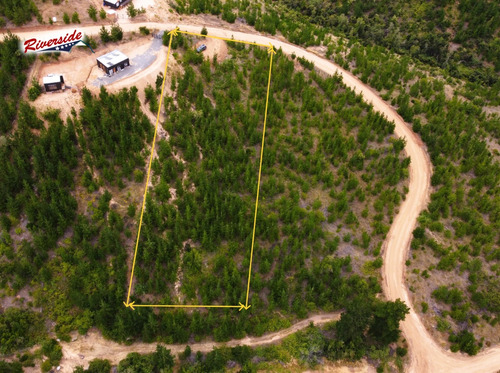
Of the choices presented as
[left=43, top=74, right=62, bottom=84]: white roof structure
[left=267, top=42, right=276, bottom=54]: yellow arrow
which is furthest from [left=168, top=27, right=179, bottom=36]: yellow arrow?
[left=43, top=74, right=62, bottom=84]: white roof structure

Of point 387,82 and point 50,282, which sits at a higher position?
point 387,82

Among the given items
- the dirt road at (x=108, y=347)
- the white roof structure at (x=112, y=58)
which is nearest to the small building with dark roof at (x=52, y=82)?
the white roof structure at (x=112, y=58)

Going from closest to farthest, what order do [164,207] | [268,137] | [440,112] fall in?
[164,207] < [268,137] < [440,112]

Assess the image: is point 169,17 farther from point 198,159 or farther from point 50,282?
point 50,282

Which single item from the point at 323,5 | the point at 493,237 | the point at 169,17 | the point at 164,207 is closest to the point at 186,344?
the point at 164,207

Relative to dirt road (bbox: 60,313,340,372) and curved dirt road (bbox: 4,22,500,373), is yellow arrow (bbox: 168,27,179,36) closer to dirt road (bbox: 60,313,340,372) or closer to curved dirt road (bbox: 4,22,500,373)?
curved dirt road (bbox: 4,22,500,373)

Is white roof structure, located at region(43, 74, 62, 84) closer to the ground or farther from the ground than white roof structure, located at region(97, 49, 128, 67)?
closer to the ground

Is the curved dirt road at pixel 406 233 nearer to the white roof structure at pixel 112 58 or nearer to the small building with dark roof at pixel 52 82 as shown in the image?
the white roof structure at pixel 112 58
